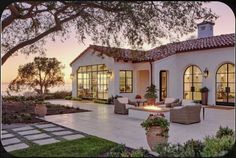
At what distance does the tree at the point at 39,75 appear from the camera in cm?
1873

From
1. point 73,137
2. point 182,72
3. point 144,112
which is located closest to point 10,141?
point 73,137

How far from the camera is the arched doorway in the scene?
13979mm

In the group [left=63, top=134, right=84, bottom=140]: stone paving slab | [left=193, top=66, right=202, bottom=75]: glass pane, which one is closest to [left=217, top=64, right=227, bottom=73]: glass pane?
[left=193, top=66, right=202, bottom=75]: glass pane

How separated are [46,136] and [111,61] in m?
10.0

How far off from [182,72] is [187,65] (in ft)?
1.63

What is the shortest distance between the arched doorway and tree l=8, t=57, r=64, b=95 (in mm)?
11642

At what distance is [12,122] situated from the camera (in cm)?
905

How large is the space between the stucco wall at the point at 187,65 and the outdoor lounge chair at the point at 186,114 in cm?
593

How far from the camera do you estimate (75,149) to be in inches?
206

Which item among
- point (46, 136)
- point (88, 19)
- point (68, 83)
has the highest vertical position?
point (88, 19)

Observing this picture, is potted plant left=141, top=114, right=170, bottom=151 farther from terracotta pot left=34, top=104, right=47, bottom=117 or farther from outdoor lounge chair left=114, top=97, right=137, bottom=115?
terracotta pot left=34, top=104, right=47, bottom=117

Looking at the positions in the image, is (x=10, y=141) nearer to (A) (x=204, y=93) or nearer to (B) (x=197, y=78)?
(A) (x=204, y=93)

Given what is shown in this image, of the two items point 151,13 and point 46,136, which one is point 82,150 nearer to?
point 46,136

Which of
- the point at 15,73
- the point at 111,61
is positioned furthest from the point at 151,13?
the point at 15,73
